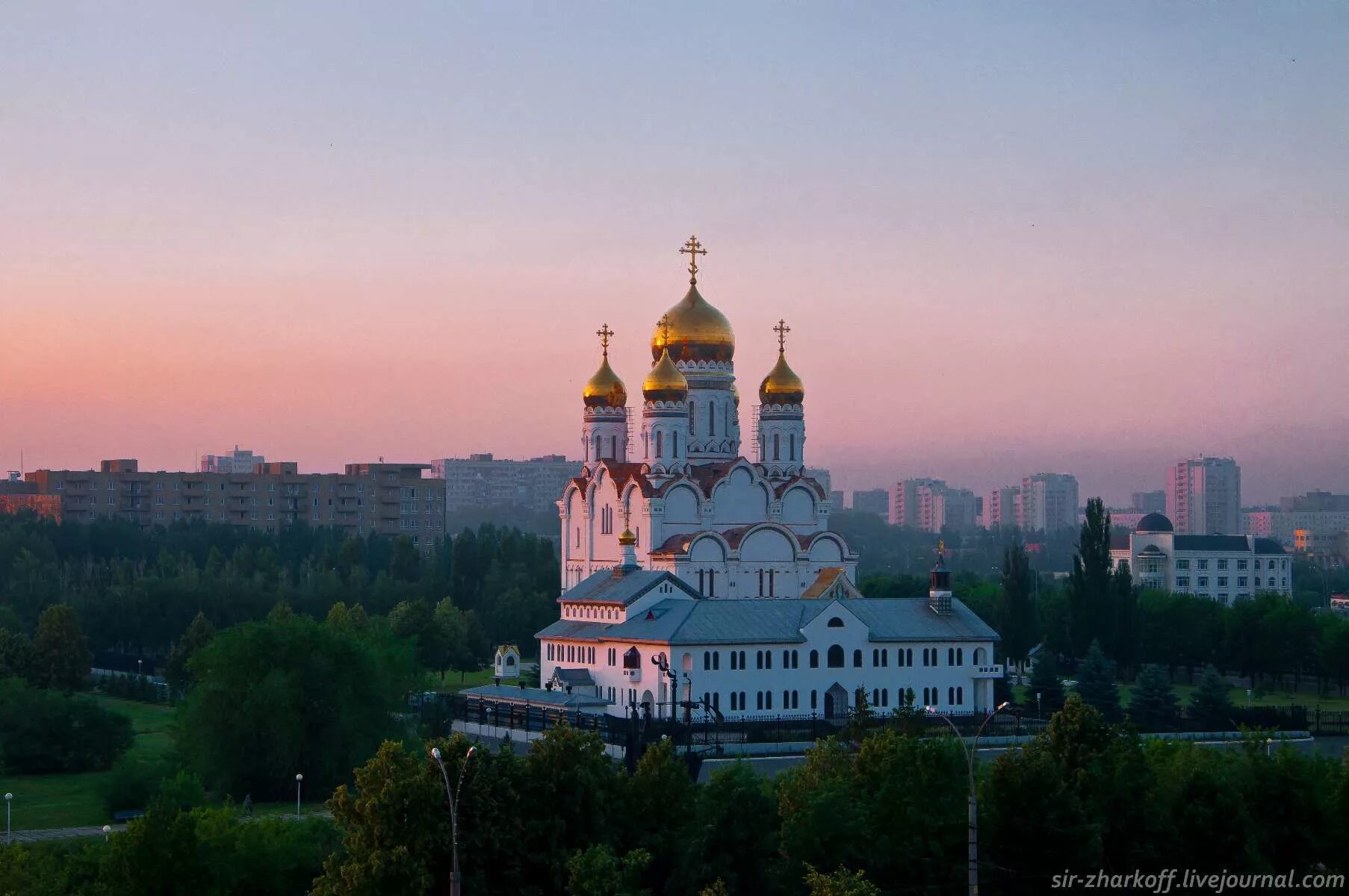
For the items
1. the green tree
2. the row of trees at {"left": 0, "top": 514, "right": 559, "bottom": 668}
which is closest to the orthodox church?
the row of trees at {"left": 0, "top": 514, "right": 559, "bottom": 668}

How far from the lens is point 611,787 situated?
94.3 feet

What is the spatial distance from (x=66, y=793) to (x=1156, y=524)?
73.5 metres

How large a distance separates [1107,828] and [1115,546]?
268 feet

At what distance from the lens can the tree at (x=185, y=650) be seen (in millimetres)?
59844

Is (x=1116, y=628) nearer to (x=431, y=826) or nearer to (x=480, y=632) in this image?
(x=480, y=632)

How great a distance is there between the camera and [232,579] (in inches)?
2977

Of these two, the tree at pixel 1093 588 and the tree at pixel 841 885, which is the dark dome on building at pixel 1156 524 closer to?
the tree at pixel 1093 588

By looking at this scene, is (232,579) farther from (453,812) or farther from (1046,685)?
(453,812)

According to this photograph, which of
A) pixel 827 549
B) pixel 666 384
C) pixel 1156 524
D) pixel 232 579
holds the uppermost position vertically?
pixel 666 384

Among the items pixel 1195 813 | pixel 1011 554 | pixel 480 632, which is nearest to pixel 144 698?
pixel 480 632

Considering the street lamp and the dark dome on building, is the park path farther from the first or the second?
the dark dome on building

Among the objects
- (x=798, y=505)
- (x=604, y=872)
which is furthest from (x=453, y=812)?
(x=798, y=505)

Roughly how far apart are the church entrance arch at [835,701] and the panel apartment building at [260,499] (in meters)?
64.3

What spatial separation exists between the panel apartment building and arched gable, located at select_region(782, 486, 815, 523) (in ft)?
179
